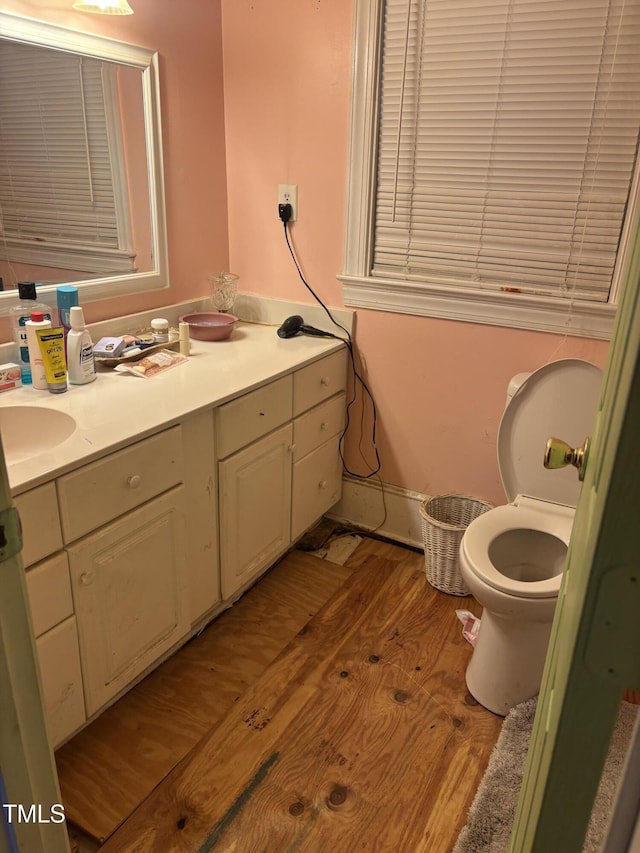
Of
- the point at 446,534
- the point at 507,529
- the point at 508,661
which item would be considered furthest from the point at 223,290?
the point at 508,661

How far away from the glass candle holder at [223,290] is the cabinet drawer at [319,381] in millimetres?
473

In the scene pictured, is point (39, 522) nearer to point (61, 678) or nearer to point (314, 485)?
point (61, 678)

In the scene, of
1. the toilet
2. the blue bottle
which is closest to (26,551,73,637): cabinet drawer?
the blue bottle

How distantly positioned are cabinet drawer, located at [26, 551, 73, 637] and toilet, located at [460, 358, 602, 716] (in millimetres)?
991

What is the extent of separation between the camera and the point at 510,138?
1918 mm

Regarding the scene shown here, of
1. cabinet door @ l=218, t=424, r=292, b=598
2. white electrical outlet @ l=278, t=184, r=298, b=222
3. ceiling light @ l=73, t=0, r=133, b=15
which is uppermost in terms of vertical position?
ceiling light @ l=73, t=0, r=133, b=15

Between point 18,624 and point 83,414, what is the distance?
3.07 ft

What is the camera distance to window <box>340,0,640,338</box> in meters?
1.78

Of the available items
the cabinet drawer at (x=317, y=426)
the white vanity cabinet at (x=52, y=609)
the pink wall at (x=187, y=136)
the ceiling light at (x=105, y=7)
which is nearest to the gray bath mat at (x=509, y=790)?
the white vanity cabinet at (x=52, y=609)

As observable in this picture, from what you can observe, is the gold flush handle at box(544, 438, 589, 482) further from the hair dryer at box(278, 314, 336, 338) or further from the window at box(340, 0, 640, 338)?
the hair dryer at box(278, 314, 336, 338)

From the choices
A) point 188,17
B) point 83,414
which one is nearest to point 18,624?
point 83,414

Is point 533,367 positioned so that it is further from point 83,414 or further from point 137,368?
point 83,414

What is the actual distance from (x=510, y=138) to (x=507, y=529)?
1154 mm

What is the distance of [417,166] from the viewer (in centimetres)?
209
